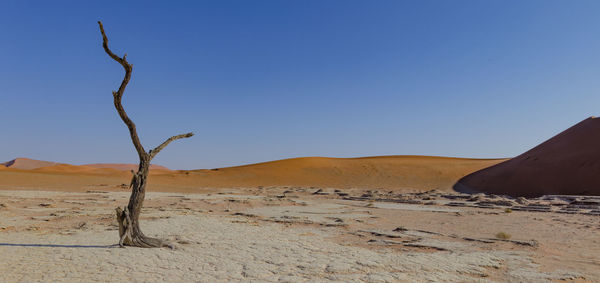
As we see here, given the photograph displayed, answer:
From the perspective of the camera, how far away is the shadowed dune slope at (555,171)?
2231cm

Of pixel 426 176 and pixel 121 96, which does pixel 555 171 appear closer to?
pixel 426 176

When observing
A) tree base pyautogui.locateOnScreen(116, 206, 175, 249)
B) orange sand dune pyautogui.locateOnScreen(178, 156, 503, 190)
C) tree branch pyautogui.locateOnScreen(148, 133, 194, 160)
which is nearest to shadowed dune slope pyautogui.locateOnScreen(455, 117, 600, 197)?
orange sand dune pyautogui.locateOnScreen(178, 156, 503, 190)

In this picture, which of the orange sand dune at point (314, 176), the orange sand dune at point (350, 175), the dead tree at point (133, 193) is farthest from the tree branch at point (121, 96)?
the orange sand dune at point (350, 175)

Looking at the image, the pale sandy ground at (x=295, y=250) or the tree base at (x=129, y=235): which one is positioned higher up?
the tree base at (x=129, y=235)

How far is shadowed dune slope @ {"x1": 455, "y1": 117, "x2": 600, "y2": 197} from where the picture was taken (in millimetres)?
22312

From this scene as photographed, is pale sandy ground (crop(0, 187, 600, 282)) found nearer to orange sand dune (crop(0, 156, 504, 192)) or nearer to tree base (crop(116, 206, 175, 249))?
tree base (crop(116, 206, 175, 249))

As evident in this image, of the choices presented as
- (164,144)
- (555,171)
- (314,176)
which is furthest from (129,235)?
(314,176)

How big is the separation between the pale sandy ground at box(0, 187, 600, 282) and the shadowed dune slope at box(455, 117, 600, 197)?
46.3 ft

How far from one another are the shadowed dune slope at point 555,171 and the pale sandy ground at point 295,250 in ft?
46.3

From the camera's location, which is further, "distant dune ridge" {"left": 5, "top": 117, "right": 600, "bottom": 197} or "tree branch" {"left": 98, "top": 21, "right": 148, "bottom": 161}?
"distant dune ridge" {"left": 5, "top": 117, "right": 600, "bottom": 197}

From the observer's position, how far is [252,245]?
22.0ft

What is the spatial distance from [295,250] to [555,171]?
24.5 meters

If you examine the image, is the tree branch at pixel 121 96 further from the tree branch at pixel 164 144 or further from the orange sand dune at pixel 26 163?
the orange sand dune at pixel 26 163

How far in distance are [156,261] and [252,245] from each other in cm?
184
